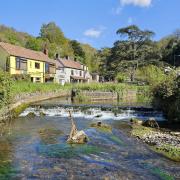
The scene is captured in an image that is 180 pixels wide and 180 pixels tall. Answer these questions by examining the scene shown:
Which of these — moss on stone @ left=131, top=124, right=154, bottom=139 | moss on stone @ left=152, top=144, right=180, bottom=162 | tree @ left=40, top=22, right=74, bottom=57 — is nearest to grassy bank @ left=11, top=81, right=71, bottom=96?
moss on stone @ left=131, top=124, right=154, bottom=139

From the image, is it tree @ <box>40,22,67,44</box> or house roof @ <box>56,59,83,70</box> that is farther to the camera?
tree @ <box>40,22,67,44</box>

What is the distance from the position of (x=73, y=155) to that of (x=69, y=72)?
6437 centimetres

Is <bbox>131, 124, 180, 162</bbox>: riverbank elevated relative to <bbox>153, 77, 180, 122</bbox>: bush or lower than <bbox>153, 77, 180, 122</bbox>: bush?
lower

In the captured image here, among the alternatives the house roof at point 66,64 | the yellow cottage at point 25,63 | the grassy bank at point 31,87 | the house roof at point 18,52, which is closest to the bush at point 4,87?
the grassy bank at point 31,87

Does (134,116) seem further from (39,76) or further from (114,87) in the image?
(39,76)

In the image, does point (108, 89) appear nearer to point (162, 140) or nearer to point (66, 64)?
point (66, 64)

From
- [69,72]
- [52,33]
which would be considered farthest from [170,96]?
[52,33]

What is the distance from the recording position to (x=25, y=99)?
131 ft

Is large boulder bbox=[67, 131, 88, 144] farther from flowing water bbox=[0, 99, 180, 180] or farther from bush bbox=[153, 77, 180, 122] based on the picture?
bush bbox=[153, 77, 180, 122]

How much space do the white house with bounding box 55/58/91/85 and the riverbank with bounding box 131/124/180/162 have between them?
50.5 metres

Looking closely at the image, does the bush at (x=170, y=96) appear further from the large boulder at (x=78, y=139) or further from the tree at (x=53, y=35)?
the tree at (x=53, y=35)

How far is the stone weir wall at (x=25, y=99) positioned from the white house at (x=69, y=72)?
62.7 ft

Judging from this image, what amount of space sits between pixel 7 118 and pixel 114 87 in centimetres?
3062

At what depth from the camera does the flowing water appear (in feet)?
46.9
